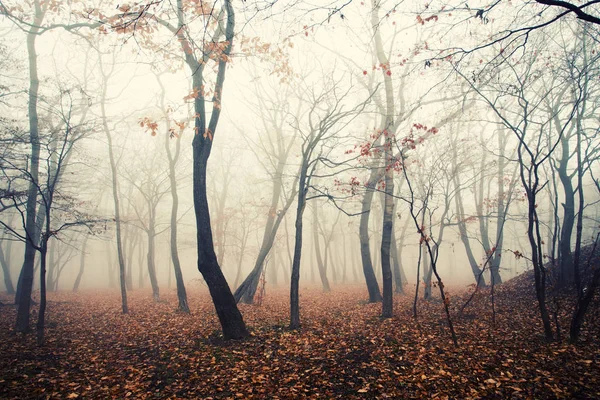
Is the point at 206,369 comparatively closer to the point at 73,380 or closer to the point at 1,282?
the point at 73,380

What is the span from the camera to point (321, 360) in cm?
582

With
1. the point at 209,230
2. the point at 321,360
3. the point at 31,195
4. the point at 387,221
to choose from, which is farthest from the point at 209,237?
the point at 31,195

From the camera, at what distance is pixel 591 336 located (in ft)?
19.4

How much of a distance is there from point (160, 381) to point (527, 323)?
28.1ft

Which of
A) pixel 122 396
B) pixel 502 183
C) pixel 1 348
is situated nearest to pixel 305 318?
pixel 122 396

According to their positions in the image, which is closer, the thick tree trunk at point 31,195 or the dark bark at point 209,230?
the dark bark at point 209,230

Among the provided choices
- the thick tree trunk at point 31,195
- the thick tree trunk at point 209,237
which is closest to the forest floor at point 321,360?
the thick tree trunk at point 209,237

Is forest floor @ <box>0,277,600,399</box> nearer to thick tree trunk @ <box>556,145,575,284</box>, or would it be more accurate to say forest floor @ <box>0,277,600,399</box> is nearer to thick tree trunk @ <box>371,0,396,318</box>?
thick tree trunk @ <box>371,0,396,318</box>

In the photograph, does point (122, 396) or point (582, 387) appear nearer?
point (582, 387)

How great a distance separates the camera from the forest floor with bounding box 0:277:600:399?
184 inches

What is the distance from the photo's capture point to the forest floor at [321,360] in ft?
15.3

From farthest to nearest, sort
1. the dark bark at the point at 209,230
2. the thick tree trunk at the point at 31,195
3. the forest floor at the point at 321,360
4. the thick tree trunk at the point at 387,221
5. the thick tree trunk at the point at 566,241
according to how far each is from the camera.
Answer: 1. the thick tree trunk at the point at 566,241
2. the thick tree trunk at the point at 387,221
3. the thick tree trunk at the point at 31,195
4. the dark bark at the point at 209,230
5. the forest floor at the point at 321,360

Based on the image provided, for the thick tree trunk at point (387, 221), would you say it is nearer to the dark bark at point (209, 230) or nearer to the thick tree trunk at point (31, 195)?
the dark bark at point (209, 230)

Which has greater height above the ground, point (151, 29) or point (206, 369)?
point (151, 29)
